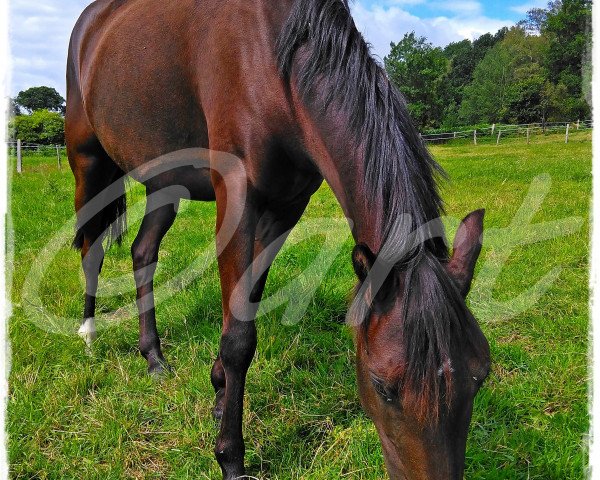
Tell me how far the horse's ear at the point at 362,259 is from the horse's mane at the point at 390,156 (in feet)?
0.28

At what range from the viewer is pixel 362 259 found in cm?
142

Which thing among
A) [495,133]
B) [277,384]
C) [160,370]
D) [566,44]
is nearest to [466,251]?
[277,384]

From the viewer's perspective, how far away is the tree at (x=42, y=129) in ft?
82.9

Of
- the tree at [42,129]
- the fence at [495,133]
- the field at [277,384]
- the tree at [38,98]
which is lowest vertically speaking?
the field at [277,384]

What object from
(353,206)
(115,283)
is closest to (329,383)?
(353,206)

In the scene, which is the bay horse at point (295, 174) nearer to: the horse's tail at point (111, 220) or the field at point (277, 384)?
the field at point (277, 384)

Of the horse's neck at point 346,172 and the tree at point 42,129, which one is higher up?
the tree at point 42,129

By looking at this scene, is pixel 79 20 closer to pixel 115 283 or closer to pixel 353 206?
pixel 115 283

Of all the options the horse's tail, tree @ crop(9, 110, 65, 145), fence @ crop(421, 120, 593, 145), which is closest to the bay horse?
the horse's tail

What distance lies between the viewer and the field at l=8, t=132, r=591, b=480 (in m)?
2.17

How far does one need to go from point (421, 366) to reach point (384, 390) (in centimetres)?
15

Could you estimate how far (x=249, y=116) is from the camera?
2109mm

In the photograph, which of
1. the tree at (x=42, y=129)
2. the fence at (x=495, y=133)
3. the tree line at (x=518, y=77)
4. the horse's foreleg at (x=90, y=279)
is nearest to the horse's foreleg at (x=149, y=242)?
the horse's foreleg at (x=90, y=279)

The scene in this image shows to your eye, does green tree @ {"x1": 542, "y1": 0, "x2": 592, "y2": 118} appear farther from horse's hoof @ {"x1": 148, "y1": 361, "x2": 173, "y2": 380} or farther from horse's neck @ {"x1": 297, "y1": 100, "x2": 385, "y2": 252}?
horse's neck @ {"x1": 297, "y1": 100, "x2": 385, "y2": 252}
